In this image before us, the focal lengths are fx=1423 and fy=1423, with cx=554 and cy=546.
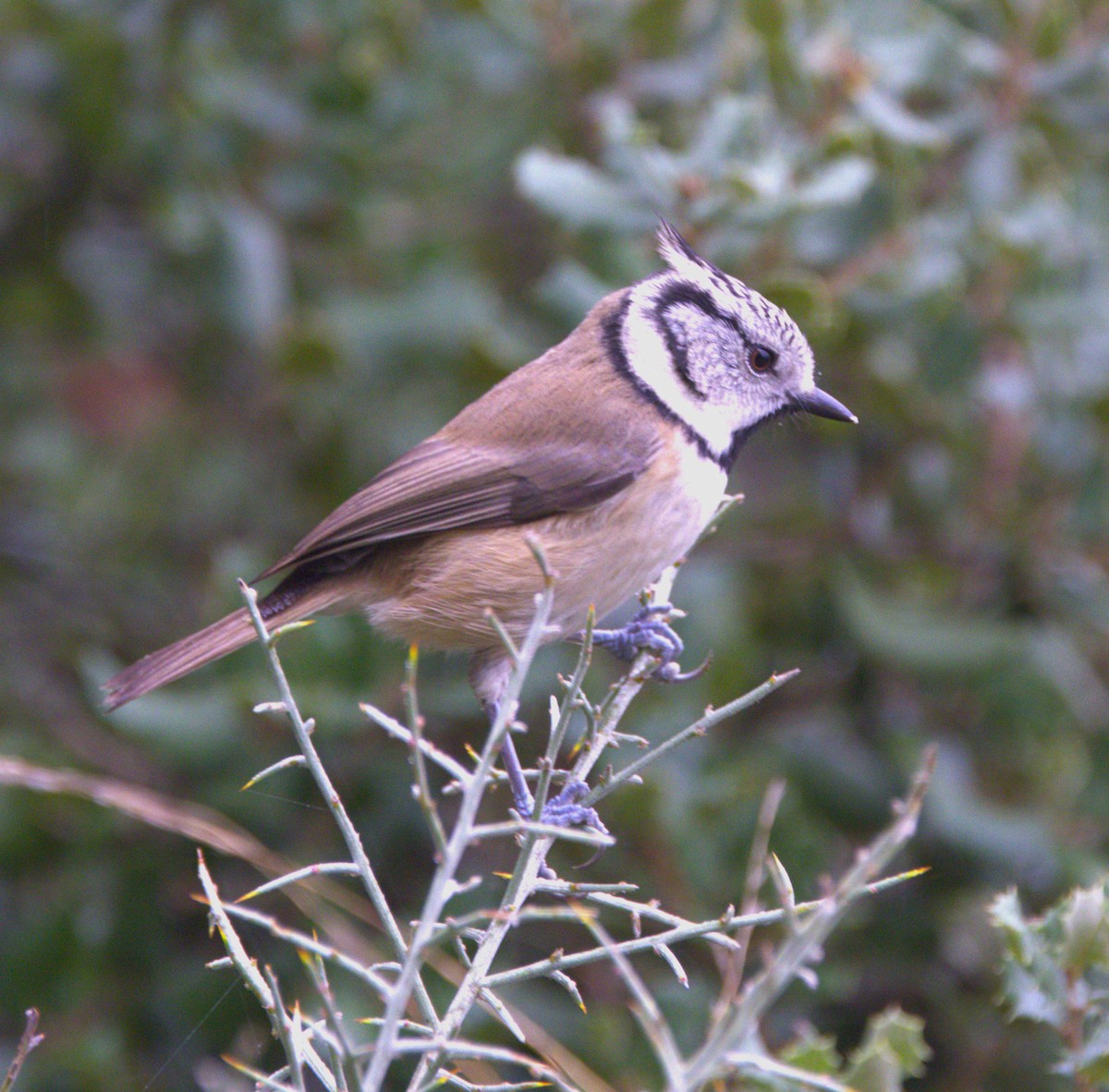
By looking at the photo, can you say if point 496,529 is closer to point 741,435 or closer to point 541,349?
point 741,435

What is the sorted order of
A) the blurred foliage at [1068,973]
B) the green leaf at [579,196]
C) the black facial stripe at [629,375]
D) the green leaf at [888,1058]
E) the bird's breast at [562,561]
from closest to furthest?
the green leaf at [888,1058]
the blurred foliage at [1068,973]
the bird's breast at [562,561]
the black facial stripe at [629,375]
the green leaf at [579,196]

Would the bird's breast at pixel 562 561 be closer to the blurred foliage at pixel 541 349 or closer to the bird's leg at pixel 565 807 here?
the bird's leg at pixel 565 807

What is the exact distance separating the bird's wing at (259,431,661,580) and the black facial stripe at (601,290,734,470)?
117mm

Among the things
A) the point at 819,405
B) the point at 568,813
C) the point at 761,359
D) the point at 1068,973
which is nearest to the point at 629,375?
the point at 761,359

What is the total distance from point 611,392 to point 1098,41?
2.07 metres

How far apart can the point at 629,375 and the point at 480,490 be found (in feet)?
1.49

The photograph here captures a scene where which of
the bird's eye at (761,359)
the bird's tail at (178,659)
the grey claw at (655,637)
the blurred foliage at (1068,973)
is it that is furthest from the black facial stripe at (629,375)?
the blurred foliage at (1068,973)

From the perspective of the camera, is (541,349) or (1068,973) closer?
(1068,973)

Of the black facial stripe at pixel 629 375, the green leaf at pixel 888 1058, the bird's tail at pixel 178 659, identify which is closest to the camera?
the green leaf at pixel 888 1058

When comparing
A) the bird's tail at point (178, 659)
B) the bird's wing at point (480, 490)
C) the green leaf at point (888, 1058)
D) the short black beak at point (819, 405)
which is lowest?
the bird's tail at point (178, 659)

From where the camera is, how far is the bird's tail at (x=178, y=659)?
2.63 metres

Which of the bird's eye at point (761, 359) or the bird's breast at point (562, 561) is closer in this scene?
the bird's breast at point (562, 561)

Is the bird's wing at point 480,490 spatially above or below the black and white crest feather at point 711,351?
below

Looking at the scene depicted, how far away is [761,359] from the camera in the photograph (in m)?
3.18
